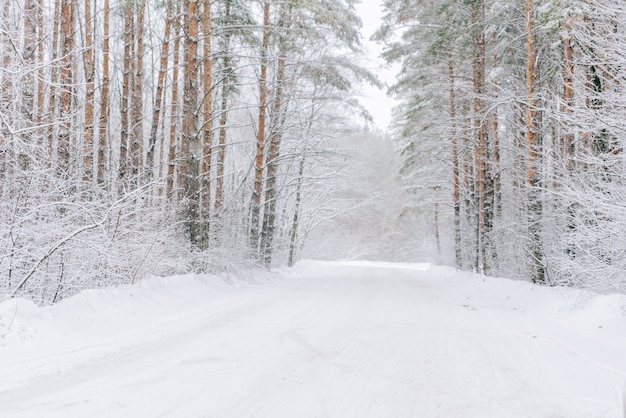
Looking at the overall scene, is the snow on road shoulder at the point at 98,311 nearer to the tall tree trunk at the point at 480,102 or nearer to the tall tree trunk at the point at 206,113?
the tall tree trunk at the point at 206,113

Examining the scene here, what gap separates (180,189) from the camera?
11.8m

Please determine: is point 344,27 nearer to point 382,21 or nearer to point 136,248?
point 382,21

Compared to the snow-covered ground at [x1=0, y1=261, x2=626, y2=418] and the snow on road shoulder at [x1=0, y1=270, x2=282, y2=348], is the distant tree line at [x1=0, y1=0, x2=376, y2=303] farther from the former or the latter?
the snow-covered ground at [x1=0, y1=261, x2=626, y2=418]

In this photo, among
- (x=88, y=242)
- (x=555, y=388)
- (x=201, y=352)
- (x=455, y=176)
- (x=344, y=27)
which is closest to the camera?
(x=555, y=388)

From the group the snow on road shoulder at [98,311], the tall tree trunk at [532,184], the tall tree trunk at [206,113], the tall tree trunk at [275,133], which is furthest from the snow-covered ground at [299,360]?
the tall tree trunk at [275,133]

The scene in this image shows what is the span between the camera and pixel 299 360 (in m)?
4.74

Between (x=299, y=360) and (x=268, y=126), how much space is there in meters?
14.2

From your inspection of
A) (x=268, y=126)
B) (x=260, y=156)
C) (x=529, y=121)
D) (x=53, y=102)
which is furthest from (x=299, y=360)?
(x=268, y=126)

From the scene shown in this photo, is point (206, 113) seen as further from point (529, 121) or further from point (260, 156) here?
point (529, 121)

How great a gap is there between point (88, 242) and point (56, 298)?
134 cm

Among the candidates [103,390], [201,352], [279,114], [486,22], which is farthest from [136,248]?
[486,22]

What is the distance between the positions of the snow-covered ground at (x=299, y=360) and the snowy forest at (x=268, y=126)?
93cm

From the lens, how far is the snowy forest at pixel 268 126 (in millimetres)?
6863

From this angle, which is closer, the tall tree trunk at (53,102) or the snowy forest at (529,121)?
the snowy forest at (529,121)
